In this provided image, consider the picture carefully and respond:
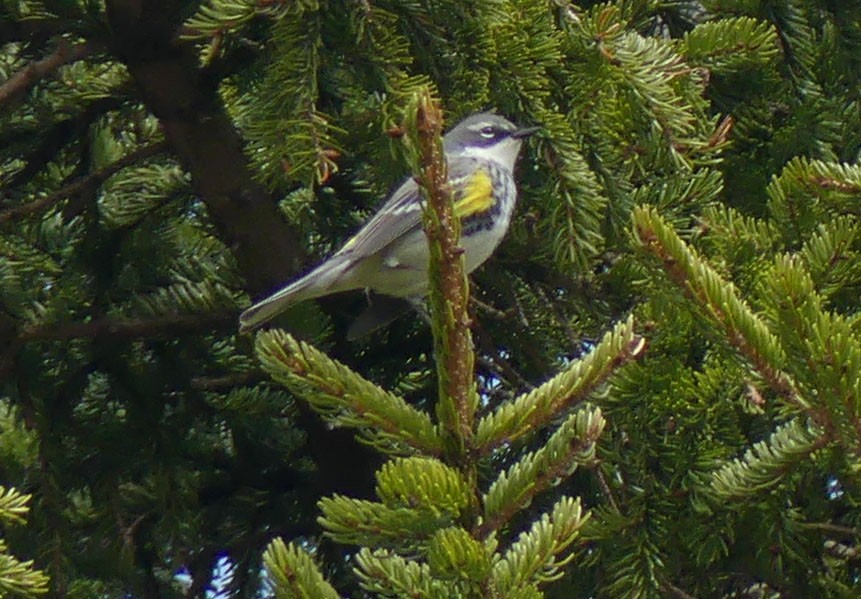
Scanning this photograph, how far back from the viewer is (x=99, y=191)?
3305 mm

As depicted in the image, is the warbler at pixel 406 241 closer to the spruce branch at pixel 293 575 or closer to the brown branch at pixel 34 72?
the brown branch at pixel 34 72

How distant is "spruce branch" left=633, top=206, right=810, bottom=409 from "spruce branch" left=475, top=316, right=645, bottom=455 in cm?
22

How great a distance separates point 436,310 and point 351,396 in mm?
144

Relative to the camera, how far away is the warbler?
2.91 m

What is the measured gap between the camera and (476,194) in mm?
3045

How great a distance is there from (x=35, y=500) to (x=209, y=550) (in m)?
0.51

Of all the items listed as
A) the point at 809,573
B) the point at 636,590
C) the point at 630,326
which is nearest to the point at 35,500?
the point at 636,590

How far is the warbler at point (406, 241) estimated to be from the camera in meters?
2.91

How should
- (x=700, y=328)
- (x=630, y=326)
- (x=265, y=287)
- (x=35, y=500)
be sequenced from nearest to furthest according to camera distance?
(x=630, y=326), (x=700, y=328), (x=35, y=500), (x=265, y=287)

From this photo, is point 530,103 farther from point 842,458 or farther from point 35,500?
point 35,500

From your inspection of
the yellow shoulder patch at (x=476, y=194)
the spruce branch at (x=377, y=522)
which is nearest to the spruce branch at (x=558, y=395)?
the spruce branch at (x=377, y=522)

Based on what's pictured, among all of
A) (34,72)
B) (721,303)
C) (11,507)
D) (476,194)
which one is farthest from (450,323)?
(34,72)

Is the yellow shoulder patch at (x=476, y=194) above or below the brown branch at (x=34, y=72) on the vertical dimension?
below

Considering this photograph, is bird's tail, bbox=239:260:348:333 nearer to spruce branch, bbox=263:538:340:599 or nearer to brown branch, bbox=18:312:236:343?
brown branch, bbox=18:312:236:343
